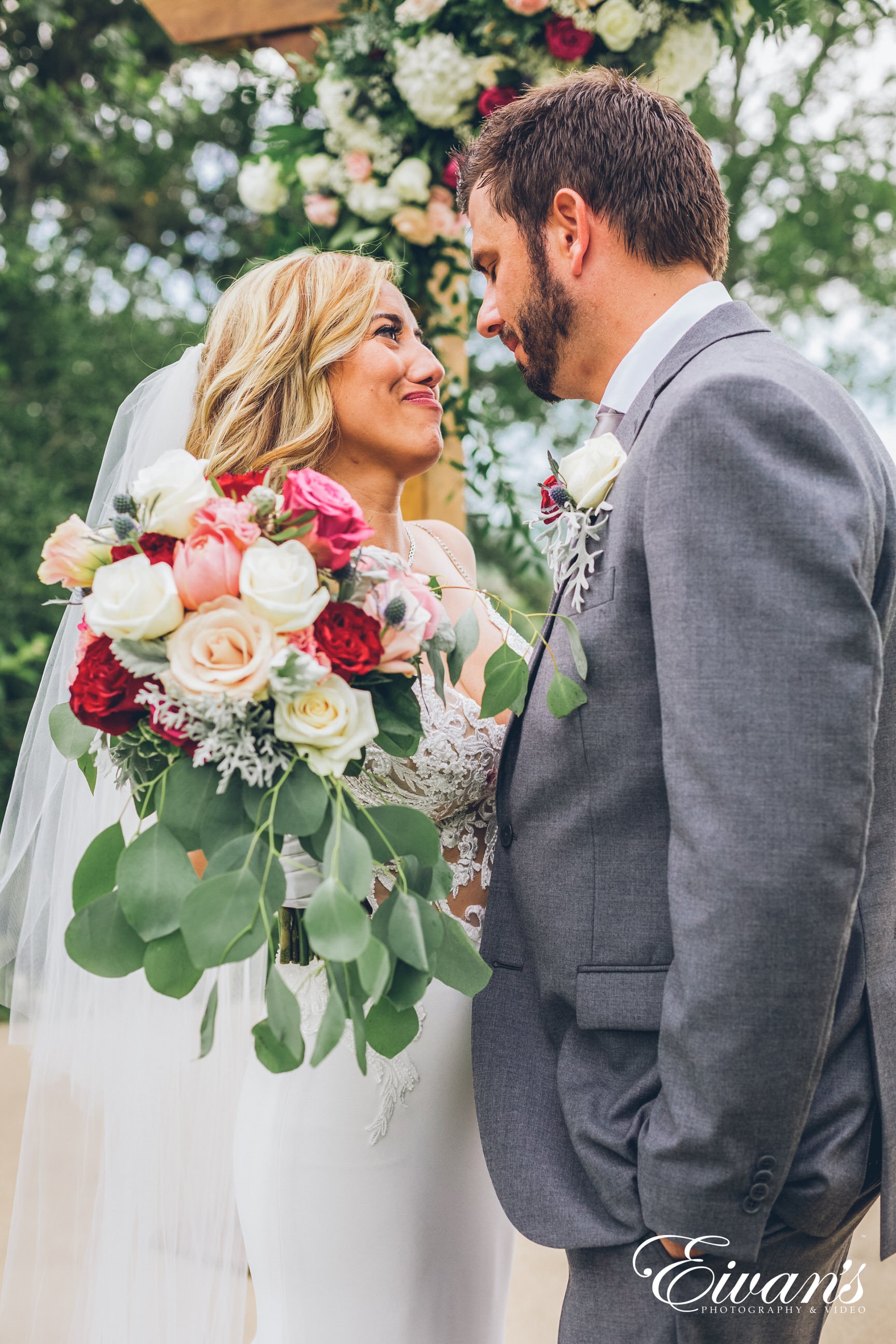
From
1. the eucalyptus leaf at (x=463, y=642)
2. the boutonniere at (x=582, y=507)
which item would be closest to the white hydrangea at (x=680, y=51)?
the boutonniere at (x=582, y=507)

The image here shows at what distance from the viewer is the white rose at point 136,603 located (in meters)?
1.28

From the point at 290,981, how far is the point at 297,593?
93 cm

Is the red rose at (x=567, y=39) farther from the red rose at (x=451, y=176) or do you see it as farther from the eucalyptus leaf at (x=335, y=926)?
the eucalyptus leaf at (x=335, y=926)

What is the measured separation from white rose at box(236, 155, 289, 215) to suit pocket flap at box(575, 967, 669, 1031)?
8.18 ft

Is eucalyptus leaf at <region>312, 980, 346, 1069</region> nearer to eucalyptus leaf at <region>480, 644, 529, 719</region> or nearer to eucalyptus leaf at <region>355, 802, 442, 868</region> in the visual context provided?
eucalyptus leaf at <region>355, 802, 442, 868</region>

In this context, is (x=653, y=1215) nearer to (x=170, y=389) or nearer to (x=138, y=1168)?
(x=138, y=1168)

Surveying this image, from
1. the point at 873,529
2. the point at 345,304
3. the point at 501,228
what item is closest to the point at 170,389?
the point at 345,304

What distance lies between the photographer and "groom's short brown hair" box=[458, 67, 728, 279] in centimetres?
181

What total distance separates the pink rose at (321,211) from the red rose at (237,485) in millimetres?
1841

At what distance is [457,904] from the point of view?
2033 millimetres

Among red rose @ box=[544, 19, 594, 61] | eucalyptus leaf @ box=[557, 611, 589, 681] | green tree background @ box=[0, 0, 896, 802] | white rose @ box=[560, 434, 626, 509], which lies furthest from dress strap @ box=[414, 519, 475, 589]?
green tree background @ box=[0, 0, 896, 802]

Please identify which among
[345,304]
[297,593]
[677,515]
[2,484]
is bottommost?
[2,484]

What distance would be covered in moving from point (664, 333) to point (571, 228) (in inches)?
10.3

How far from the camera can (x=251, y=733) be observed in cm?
133
